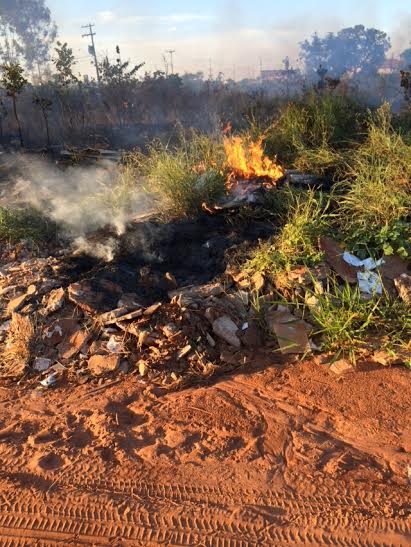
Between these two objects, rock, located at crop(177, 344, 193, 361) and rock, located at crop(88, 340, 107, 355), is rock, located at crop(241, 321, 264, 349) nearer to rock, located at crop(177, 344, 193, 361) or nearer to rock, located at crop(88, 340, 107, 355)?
rock, located at crop(177, 344, 193, 361)

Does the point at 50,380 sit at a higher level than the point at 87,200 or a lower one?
lower

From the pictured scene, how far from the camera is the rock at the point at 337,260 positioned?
4250mm

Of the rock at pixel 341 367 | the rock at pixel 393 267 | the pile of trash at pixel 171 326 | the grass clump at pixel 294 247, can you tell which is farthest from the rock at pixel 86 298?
the rock at pixel 393 267

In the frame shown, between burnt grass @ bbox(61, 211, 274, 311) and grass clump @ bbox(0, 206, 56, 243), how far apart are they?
0.84m

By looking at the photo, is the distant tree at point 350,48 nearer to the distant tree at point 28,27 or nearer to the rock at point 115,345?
the distant tree at point 28,27

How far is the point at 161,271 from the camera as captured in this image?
193 inches

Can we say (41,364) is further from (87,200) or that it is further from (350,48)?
(350,48)

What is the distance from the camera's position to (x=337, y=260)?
4.34 m

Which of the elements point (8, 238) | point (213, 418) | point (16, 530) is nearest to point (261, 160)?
point (8, 238)

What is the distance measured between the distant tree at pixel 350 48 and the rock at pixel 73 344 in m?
54.6

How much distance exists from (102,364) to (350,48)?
59877mm

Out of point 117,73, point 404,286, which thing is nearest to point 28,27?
point 117,73

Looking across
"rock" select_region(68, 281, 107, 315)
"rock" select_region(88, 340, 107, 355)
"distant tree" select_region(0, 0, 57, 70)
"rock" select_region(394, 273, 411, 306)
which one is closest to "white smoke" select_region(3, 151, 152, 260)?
"rock" select_region(68, 281, 107, 315)

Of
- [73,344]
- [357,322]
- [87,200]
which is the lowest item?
[73,344]
